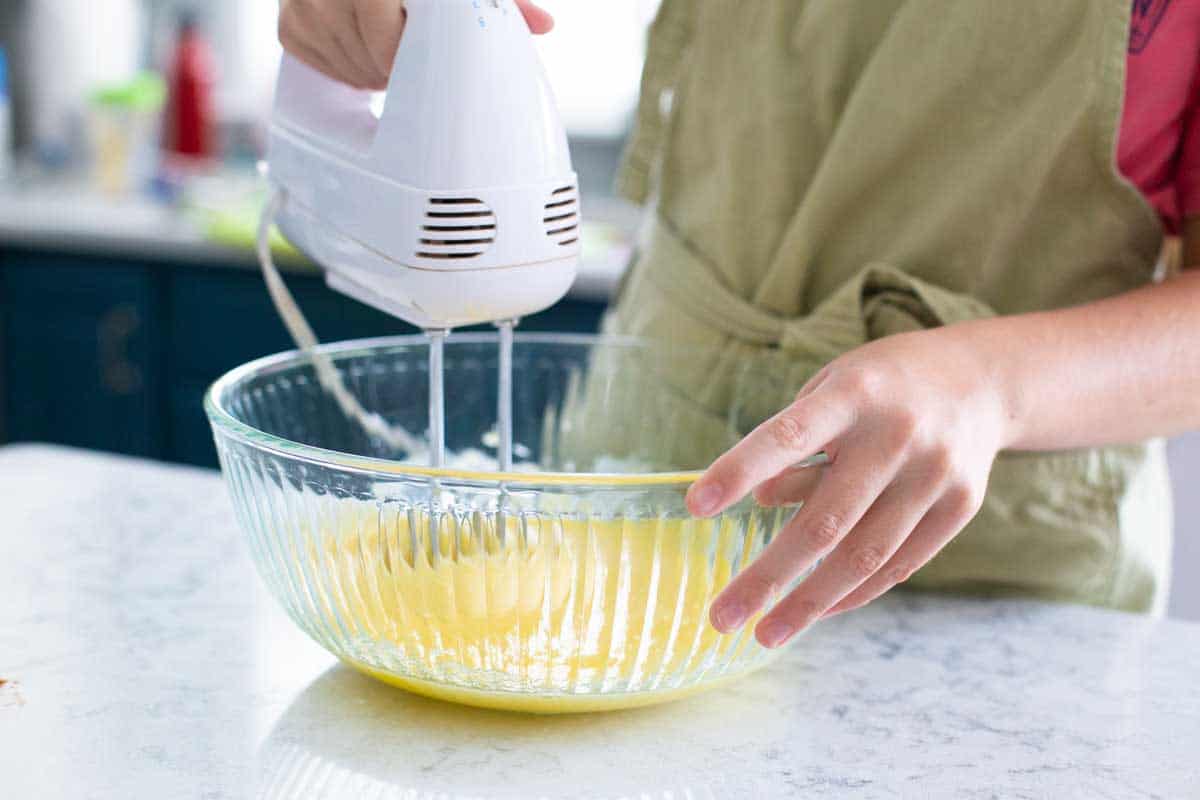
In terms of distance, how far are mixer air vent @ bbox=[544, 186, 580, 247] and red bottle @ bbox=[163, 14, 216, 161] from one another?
7.51ft

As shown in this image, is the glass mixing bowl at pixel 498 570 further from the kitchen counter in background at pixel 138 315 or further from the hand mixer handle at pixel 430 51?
the kitchen counter in background at pixel 138 315

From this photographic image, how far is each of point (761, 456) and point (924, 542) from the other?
0.37 ft

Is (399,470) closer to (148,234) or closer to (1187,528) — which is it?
(1187,528)

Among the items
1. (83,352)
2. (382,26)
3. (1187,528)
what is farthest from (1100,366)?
(83,352)

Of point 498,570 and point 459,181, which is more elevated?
point 459,181

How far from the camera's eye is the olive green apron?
814 millimetres

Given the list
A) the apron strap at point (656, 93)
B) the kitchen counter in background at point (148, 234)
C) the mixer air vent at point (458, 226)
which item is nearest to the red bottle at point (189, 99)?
the kitchen counter in background at point (148, 234)

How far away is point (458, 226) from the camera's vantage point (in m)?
0.64

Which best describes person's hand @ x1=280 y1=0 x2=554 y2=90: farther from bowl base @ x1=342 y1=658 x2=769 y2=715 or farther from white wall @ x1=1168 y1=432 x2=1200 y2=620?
white wall @ x1=1168 y1=432 x2=1200 y2=620

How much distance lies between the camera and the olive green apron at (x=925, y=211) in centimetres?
81

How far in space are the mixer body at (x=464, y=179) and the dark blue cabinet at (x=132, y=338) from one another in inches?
58.8

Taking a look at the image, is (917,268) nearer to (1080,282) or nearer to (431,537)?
(1080,282)

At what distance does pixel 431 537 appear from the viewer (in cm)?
63

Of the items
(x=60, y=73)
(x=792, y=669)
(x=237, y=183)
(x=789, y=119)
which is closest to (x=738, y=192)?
(x=789, y=119)
